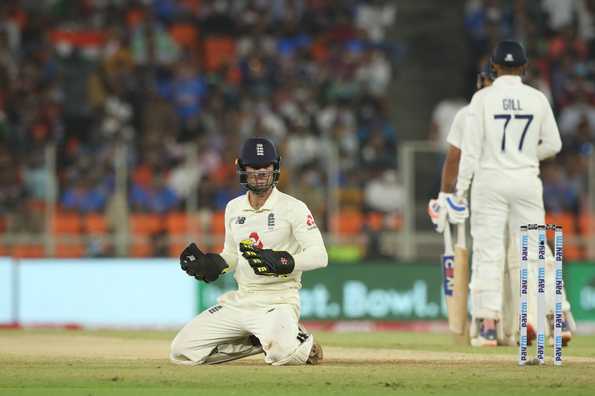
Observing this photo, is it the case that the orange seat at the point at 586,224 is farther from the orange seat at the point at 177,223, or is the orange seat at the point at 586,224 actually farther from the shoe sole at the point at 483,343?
the shoe sole at the point at 483,343

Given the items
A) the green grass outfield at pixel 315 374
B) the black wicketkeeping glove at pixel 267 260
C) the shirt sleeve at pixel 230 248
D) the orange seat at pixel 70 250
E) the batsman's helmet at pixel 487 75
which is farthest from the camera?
the orange seat at pixel 70 250

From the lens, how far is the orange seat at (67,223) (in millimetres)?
19188

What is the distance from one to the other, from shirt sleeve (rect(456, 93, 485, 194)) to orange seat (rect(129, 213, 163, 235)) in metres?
8.42

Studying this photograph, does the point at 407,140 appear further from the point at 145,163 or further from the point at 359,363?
the point at 359,363

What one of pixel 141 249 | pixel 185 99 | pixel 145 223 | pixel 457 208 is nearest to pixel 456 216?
pixel 457 208

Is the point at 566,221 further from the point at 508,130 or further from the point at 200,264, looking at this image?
the point at 200,264

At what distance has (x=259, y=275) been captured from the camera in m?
9.77

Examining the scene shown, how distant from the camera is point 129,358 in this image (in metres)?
10.8

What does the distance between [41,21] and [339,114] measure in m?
5.97

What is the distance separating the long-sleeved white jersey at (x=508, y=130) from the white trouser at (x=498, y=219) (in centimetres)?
11

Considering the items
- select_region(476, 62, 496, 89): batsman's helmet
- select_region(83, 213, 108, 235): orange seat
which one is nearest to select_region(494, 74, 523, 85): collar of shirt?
select_region(476, 62, 496, 89): batsman's helmet

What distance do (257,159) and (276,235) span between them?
565 millimetres

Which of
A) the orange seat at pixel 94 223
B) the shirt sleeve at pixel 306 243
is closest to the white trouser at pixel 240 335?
the shirt sleeve at pixel 306 243

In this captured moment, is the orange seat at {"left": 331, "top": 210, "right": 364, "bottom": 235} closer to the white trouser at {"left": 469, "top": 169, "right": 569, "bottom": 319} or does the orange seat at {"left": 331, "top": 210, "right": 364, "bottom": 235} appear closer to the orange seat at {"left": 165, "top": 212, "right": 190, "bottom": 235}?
the orange seat at {"left": 165, "top": 212, "right": 190, "bottom": 235}
